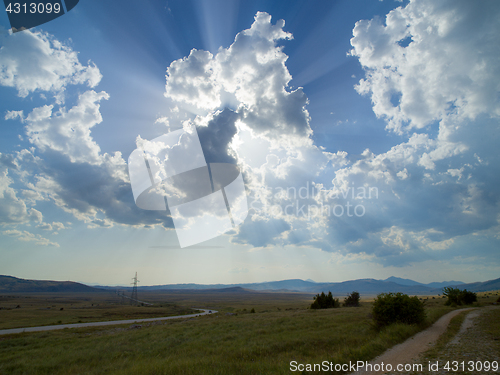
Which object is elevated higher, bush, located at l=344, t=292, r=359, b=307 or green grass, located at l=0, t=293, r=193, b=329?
bush, located at l=344, t=292, r=359, b=307

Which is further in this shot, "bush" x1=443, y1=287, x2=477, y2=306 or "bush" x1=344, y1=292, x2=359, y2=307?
"bush" x1=344, y1=292, x2=359, y2=307

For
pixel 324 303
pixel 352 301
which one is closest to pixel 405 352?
pixel 324 303

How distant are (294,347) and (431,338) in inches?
304

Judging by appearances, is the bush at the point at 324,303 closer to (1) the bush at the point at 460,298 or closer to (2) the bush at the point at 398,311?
(1) the bush at the point at 460,298

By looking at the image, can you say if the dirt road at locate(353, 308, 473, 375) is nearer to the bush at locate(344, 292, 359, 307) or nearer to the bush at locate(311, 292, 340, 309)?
the bush at locate(311, 292, 340, 309)

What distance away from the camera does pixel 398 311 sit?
17891 mm

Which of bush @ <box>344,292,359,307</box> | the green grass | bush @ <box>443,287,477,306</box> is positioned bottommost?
the green grass

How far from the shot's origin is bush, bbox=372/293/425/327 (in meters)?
17.6

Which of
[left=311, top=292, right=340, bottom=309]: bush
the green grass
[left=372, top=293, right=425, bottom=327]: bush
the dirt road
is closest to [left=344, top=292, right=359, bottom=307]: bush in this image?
[left=311, top=292, right=340, bottom=309]: bush

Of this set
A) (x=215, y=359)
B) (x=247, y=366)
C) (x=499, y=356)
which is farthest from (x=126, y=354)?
(x=499, y=356)

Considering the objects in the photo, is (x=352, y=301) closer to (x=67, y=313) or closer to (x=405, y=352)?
(x=405, y=352)

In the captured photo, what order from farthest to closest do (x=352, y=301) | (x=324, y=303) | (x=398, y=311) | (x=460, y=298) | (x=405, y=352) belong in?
(x=352, y=301), (x=324, y=303), (x=460, y=298), (x=398, y=311), (x=405, y=352)

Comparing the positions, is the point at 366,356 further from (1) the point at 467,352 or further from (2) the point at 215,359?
(2) the point at 215,359

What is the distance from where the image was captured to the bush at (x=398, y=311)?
57.7ft
